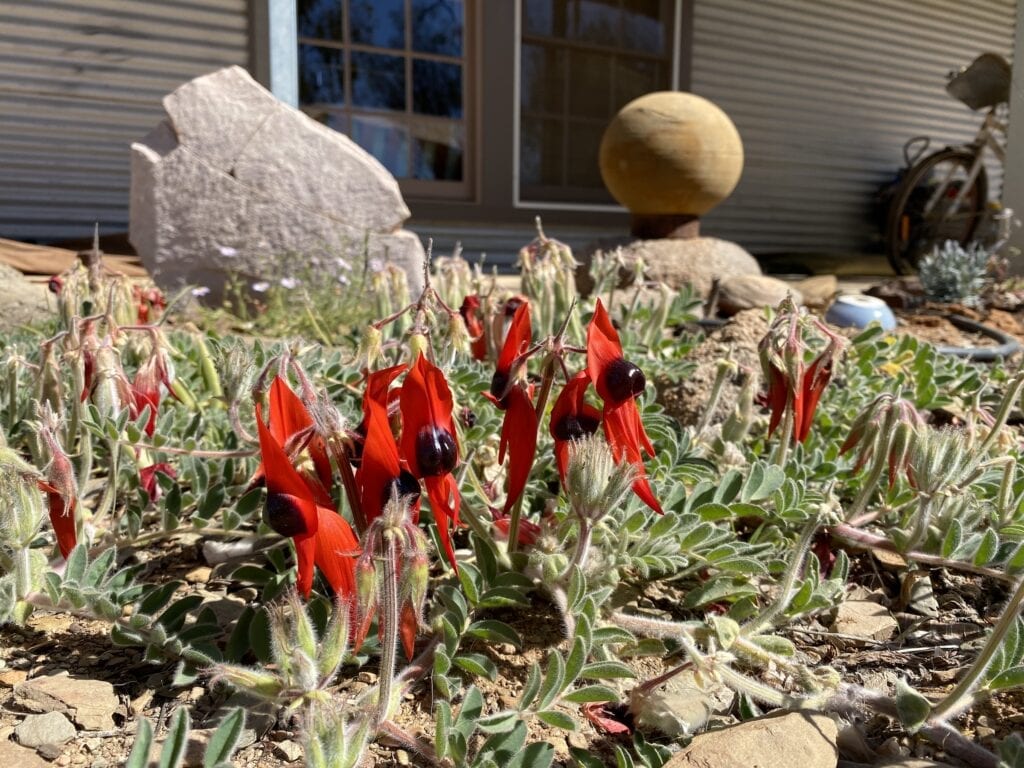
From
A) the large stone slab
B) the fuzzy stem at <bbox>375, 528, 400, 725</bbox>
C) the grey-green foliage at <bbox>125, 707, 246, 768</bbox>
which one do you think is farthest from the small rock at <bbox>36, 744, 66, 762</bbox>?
the large stone slab

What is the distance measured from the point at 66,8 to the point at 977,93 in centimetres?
765

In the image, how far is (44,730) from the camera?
107 cm

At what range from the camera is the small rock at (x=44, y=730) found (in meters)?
1.06

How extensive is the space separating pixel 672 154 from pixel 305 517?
521 centimetres

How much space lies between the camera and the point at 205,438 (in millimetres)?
1844

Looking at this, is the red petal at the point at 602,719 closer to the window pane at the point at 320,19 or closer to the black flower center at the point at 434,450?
the black flower center at the point at 434,450

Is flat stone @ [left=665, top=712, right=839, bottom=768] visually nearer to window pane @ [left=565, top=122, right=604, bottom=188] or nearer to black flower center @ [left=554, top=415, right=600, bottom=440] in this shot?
black flower center @ [left=554, top=415, right=600, bottom=440]

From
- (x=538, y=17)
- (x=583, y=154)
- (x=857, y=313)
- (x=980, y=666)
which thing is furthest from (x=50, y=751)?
(x=583, y=154)

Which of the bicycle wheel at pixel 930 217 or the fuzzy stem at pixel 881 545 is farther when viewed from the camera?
the bicycle wheel at pixel 930 217

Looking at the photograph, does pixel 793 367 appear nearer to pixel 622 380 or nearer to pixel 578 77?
pixel 622 380

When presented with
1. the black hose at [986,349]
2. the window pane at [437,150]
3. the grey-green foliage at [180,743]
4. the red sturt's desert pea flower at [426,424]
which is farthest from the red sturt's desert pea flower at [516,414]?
the window pane at [437,150]

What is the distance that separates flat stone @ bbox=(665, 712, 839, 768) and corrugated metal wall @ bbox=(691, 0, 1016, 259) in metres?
8.80

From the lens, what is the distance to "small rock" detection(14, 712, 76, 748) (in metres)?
1.06

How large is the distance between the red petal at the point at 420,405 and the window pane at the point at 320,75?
21.9 feet
